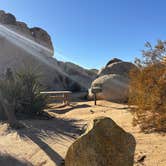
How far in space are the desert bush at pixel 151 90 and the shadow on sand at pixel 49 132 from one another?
170 cm

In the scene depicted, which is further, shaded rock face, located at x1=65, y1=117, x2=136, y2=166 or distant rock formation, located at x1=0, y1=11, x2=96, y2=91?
distant rock formation, located at x1=0, y1=11, x2=96, y2=91

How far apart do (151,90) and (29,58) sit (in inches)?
846

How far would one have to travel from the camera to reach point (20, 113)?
1036cm

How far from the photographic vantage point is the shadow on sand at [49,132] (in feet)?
18.4

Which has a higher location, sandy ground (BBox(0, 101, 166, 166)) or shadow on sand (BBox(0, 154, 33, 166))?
sandy ground (BBox(0, 101, 166, 166))

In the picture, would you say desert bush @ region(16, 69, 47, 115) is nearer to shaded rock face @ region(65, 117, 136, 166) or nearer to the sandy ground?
the sandy ground

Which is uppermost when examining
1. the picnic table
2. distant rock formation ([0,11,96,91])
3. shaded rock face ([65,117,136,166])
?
distant rock formation ([0,11,96,91])

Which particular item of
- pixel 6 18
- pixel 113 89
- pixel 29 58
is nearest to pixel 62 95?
pixel 113 89

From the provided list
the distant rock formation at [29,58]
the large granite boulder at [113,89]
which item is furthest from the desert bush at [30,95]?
the distant rock formation at [29,58]

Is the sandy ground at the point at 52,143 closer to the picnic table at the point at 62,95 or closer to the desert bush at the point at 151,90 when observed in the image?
the desert bush at the point at 151,90

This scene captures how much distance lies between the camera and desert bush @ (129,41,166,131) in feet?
21.7

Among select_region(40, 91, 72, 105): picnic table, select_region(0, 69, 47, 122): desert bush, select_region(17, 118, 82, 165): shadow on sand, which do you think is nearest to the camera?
select_region(17, 118, 82, 165): shadow on sand

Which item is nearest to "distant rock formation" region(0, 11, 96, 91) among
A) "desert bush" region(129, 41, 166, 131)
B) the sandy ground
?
the sandy ground

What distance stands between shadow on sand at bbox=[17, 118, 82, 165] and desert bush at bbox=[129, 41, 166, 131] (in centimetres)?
170
